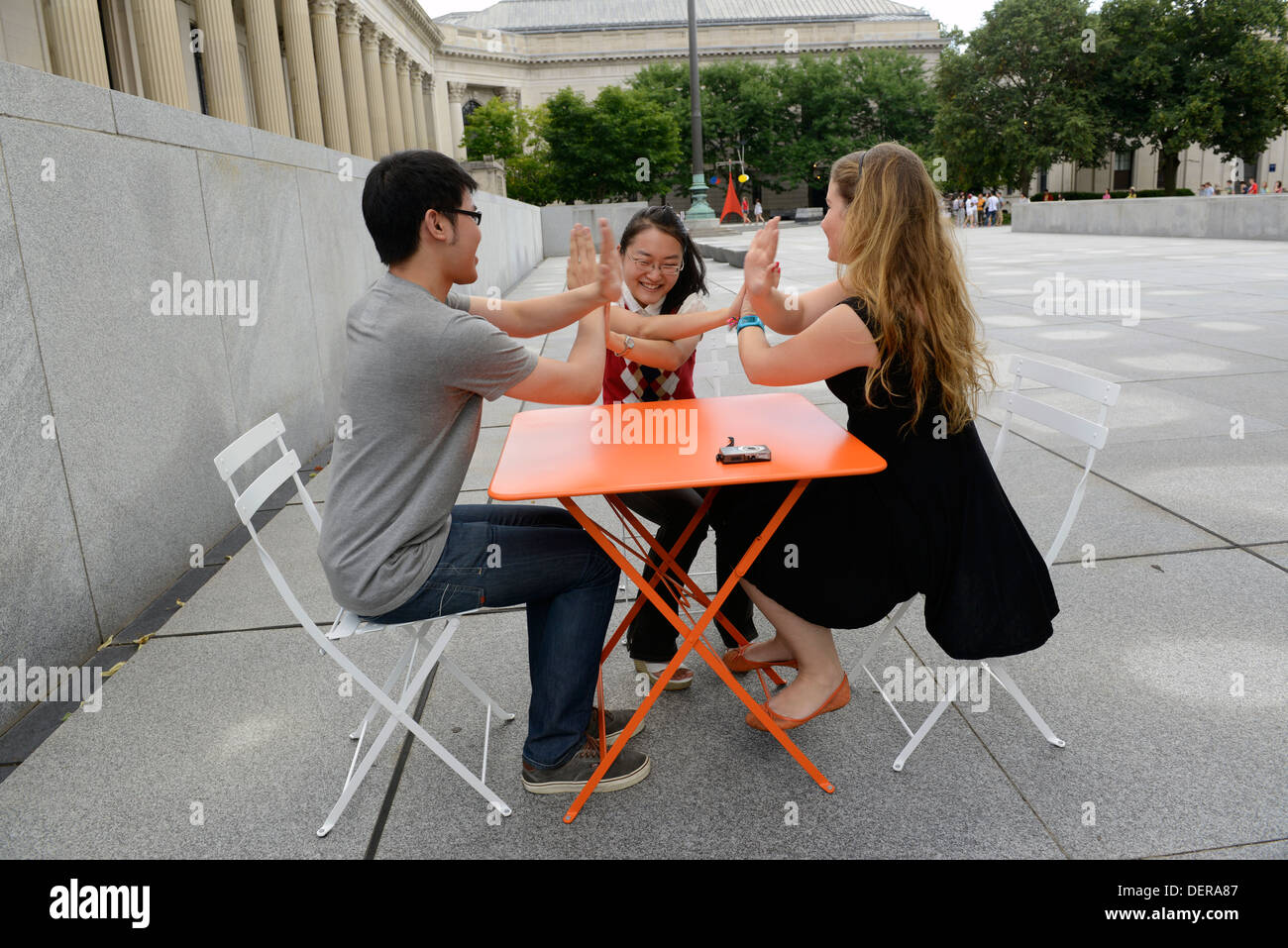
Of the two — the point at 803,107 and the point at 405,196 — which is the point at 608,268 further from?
the point at 803,107

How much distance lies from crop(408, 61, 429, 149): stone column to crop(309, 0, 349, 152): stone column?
20.9 meters

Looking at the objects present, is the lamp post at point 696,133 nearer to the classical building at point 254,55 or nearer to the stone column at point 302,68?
the classical building at point 254,55

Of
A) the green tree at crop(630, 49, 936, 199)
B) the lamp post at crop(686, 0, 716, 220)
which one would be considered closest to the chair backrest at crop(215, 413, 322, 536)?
the lamp post at crop(686, 0, 716, 220)

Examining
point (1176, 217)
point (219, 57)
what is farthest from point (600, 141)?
point (1176, 217)

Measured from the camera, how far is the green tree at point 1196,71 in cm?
4959

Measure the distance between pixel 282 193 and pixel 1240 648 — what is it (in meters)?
6.40

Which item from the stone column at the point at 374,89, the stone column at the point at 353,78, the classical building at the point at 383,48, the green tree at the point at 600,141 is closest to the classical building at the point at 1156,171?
the classical building at the point at 383,48

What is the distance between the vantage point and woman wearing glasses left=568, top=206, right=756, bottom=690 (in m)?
3.43

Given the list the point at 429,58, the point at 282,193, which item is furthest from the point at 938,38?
the point at 282,193

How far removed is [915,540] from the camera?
277cm

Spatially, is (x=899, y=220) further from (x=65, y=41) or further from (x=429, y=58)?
(x=429, y=58)

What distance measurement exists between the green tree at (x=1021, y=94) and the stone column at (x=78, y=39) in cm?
4854

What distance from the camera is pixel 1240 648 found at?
348 cm

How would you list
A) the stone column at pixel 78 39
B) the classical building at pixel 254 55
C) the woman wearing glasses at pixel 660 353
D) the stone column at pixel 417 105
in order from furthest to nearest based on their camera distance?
the stone column at pixel 417 105 → the classical building at pixel 254 55 → the stone column at pixel 78 39 → the woman wearing glasses at pixel 660 353
